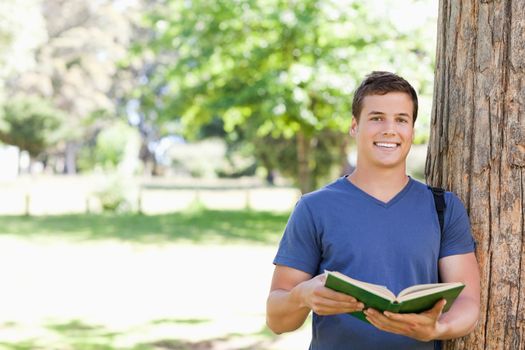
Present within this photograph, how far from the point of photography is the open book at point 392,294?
1921 millimetres

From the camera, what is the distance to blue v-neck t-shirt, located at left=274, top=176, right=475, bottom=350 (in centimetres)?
236

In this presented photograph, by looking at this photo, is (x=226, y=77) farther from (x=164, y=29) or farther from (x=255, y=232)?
(x=255, y=232)

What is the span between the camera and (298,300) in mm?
2266

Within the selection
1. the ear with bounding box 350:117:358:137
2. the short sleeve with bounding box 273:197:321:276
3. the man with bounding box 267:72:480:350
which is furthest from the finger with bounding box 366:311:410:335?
the ear with bounding box 350:117:358:137

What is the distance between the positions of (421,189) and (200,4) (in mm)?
15154

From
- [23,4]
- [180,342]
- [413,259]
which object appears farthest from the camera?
[23,4]

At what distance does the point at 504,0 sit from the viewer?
263 cm

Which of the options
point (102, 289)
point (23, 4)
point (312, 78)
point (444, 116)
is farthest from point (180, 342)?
point (23, 4)

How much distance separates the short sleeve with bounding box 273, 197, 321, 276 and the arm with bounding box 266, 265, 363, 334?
0.03 meters

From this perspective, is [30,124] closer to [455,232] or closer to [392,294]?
[455,232]

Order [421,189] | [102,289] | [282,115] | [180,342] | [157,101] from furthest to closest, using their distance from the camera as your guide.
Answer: [157,101] < [282,115] < [102,289] < [180,342] < [421,189]

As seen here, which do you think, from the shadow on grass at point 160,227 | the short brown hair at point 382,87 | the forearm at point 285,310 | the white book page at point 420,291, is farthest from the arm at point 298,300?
the shadow on grass at point 160,227

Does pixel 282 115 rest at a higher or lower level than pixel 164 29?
lower

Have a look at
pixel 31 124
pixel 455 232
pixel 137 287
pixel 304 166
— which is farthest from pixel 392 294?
pixel 31 124
